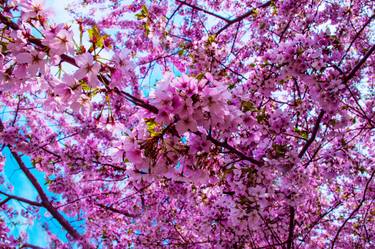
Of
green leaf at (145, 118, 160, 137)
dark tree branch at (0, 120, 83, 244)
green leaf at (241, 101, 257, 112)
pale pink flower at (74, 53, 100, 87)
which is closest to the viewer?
pale pink flower at (74, 53, 100, 87)

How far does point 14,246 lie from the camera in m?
7.91

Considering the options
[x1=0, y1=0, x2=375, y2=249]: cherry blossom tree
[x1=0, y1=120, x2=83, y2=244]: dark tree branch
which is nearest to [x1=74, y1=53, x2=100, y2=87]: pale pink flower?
[x1=0, y1=0, x2=375, y2=249]: cherry blossom tree

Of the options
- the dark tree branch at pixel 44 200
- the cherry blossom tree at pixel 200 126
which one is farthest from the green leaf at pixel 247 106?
the dark tree branch at pixel 44 200

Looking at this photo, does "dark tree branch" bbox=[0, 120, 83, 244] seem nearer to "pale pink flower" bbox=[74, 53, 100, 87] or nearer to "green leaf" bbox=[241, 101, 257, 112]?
"green leaf" bbox=[241, 101, 257, 112]

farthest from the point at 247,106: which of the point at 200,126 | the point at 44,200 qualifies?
the point at 44,200

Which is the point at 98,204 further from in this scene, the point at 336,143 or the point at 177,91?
the point at 177,91

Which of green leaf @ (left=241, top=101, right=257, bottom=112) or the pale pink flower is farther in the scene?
green leaf @ (left=241, top=101, right=257, bottom=112)

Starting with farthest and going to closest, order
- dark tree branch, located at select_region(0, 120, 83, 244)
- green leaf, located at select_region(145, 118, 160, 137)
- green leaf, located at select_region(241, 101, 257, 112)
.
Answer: dark tree branch, located at select_region(0, 120, 83, 244), green leaf, located at select_region(241, 101, 257, 112), green leaf, located at select_region(145, 118, 160, 137)

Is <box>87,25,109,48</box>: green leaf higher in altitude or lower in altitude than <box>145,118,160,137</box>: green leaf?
higher

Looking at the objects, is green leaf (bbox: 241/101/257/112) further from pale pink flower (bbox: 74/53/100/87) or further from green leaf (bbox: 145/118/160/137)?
pale pink flower (bbox: 74/53/100/87)

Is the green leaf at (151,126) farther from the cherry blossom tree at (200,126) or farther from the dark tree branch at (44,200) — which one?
the dark tree branch at (44,200)

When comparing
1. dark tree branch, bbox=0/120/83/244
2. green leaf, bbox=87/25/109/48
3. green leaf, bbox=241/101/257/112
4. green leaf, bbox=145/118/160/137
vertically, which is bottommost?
green leaf, bbox=145/118/160/137

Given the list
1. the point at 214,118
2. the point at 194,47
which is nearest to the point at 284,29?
the point at 194,47

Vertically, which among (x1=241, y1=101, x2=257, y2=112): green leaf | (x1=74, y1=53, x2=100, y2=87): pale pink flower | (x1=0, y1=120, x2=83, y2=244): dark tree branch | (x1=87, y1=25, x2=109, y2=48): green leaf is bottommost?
(x1=74, y1=53, x2=100, y2=87): pale pink flower
